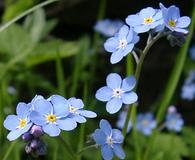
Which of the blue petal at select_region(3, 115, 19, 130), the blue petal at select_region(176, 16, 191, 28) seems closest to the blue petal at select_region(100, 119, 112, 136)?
the blue petal at select_region(3, 115, 19, 130)

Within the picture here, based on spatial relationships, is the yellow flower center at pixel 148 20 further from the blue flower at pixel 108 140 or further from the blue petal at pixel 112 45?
the blue flower at pixel 108 140

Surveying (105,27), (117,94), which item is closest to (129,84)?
(117,94)

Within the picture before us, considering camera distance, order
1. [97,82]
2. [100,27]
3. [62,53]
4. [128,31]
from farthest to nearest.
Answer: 1. [97,82]
2. [100,27]
3. [62,53]
4. [128,31]

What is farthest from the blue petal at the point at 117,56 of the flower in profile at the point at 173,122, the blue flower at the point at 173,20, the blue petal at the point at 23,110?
the flower in profile at the point at 173,122

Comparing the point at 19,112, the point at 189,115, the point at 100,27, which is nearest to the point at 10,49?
the point at 100,27

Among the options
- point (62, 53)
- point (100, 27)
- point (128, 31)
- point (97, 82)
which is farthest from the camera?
point (97, 82)

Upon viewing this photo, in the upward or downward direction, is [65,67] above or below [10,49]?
below

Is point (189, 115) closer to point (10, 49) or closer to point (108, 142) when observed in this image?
point (10, 49)

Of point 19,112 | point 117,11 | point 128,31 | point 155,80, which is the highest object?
point 128,31

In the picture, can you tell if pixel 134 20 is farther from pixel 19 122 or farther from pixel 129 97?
pixel 19 122
